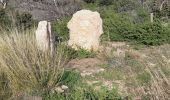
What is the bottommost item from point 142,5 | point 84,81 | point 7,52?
point 142,5

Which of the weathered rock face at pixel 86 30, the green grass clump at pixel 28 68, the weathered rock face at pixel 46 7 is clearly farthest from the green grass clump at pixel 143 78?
the weathered rock face at pixel 46 7

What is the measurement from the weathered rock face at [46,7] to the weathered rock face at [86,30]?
594 cm

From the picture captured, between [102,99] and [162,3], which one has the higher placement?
[102,99]

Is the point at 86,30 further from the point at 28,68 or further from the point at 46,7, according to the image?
the point at 46,7

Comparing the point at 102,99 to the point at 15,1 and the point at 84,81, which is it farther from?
the point at 15,1

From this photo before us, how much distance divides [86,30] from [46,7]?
7279mm

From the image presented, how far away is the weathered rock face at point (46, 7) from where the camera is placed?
1678cm

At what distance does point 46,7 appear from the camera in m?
17.6

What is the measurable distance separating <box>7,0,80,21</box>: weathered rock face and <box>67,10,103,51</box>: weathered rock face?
234 inches

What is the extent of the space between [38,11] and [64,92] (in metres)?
10.3

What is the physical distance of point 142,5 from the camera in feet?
58.9

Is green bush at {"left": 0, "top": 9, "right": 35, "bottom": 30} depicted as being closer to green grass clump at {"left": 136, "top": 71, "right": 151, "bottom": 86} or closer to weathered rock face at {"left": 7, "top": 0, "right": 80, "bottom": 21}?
weathered rock face at {"left": 7, "top": 0, "right": 80, "bottom": 21}

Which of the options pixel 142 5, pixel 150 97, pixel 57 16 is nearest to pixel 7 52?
pixel 150 97

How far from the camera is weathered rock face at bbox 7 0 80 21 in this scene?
55.1 feet
